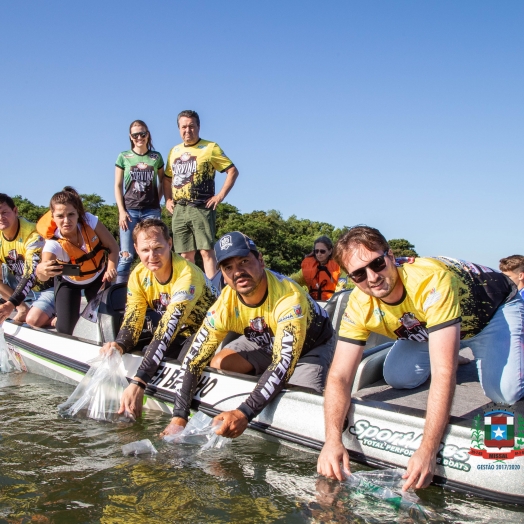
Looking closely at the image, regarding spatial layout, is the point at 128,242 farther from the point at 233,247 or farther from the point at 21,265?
the point at 233,247

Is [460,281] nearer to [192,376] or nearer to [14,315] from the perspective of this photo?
[192,376]

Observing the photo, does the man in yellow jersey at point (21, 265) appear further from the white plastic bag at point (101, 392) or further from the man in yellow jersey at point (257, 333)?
the man in yellow jersey at point (257, 333)

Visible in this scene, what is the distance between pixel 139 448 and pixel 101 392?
108 centimetres

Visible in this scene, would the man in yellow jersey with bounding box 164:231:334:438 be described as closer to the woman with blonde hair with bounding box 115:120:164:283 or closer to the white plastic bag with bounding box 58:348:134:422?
the white plastic bag with bounding box 58:348:134:422

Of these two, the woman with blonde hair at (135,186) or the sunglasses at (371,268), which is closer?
the sunglasses at (371,268)

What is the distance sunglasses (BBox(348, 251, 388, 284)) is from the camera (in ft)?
9.81

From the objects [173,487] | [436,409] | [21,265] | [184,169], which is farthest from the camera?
[184,169]

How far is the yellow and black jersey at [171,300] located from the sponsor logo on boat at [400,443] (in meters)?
1.66

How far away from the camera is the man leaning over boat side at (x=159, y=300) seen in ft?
13.8

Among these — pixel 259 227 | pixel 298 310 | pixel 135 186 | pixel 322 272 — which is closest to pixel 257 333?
pixel 298 310

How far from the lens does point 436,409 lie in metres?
2.82

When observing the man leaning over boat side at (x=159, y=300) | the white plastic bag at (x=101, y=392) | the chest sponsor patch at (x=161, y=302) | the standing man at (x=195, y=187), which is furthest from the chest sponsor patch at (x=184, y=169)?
the white plastic bag at (x=101, y=392)

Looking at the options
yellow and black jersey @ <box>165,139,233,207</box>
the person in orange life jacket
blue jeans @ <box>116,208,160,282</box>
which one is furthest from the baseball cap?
blue jeans @ <box>116,208,160,282</box>

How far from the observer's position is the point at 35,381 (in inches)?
227
